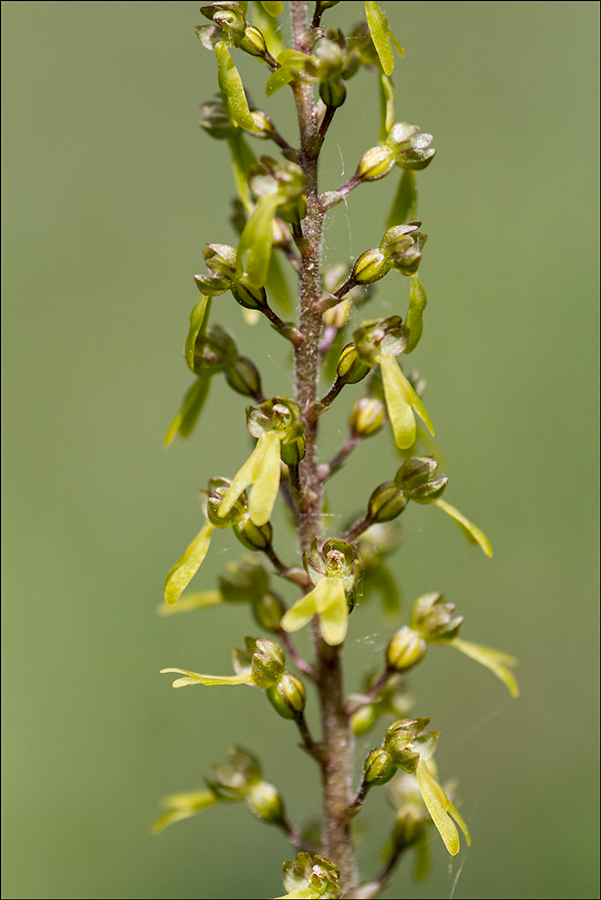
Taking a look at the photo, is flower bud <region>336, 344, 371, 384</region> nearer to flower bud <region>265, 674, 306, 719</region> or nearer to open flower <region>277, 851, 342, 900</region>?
flower bud <region>265, 674, 306, 719</region>

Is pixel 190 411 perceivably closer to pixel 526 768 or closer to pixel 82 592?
pixel 82 592

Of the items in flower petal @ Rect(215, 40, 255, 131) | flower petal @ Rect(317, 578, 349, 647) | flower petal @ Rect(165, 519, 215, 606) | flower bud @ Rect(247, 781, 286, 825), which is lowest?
flower bud @ Rect(247, 781, 286, 825)

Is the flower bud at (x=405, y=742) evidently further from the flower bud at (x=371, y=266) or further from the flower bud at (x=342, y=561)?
the flower bud at (x=371, y=266)

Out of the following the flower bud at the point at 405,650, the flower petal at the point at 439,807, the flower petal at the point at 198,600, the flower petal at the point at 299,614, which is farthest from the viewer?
the flower petal at the point at 198,600

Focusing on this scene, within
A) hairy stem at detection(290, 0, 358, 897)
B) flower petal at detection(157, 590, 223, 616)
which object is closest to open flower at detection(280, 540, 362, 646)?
hairy stem at detection(290, 0, 358, 897)

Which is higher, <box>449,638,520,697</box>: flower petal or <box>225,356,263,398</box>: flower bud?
<box>225,356,263,398</box>: flower bud

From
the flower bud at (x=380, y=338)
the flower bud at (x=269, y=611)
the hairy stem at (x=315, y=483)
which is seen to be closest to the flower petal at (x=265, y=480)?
the hairy stem at (x=315, y=483)

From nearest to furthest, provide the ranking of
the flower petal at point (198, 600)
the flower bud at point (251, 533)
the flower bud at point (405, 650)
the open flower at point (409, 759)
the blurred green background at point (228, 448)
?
the open flower at point (409, 759) < the flower bud at point (251, 533) < the flower bud at point (405, 650) < the flower petal at point (198, 600) < the blurred green background at point (228, 448)

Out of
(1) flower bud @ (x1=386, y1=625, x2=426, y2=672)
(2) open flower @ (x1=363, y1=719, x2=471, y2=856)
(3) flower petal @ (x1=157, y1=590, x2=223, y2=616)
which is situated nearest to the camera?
(2) open flower @ (x1=363, y1=719, x2=471, y2=856)
